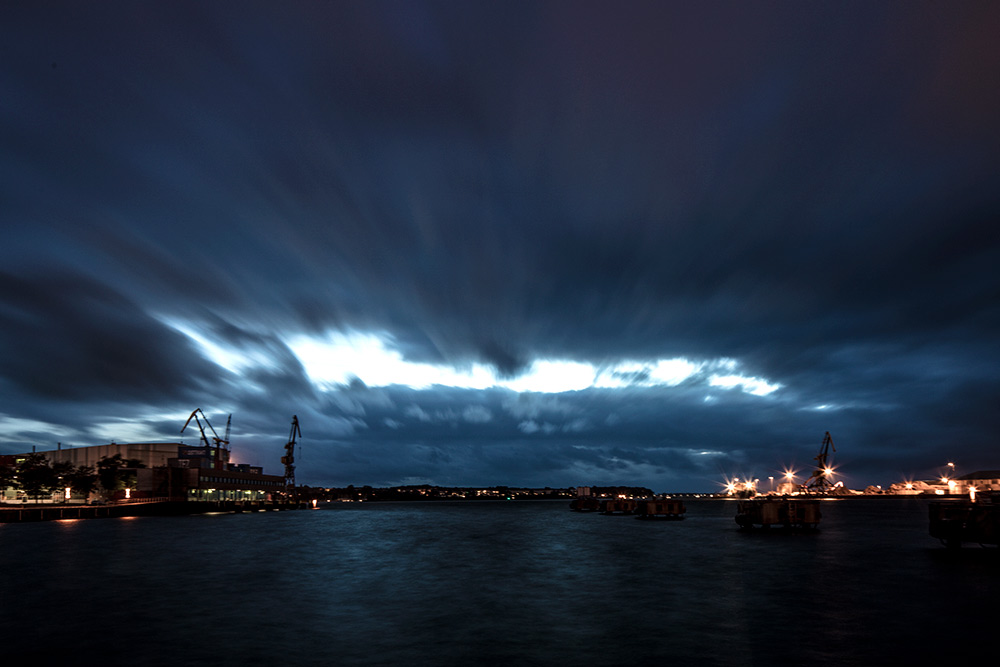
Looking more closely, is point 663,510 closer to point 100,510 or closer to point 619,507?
point 619,507

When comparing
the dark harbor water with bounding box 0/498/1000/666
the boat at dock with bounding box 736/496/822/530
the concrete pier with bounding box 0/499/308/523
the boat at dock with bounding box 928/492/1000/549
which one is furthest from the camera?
the concrete pier with bounding box 0/499/308/523

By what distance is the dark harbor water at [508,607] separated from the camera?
23531mm

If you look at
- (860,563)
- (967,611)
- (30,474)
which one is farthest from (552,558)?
(30,474)

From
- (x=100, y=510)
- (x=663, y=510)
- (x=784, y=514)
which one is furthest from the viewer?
(x=100, y=510)

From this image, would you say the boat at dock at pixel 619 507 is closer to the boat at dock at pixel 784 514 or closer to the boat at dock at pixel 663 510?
the boat at dock at pixel 663 510

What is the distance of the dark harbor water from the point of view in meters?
23.5

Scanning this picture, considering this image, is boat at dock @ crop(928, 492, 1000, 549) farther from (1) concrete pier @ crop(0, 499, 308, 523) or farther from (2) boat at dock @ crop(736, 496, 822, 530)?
(1) concrete pier @ crop(0, 499, 308, 523)

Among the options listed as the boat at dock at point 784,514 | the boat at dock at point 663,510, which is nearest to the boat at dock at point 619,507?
the boat at dock at point 663,510

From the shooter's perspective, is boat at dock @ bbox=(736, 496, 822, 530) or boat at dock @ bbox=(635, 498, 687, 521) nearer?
boat at dock @ bbox=(736, 496, 822, 530)

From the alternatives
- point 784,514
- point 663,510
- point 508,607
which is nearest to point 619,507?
point 663,510

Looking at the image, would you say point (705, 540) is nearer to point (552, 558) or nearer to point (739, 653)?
point (552, 558)

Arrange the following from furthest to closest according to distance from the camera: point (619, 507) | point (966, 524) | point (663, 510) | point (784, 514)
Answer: point (619, 507), point (663, 510), point (784, 514), point (966, 524)

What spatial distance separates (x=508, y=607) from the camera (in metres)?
33.8

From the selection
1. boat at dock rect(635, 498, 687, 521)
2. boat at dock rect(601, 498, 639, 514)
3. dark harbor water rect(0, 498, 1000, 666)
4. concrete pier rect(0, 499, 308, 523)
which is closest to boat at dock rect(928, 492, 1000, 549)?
dark harbor water rect(0, 498, 1000, 666)
